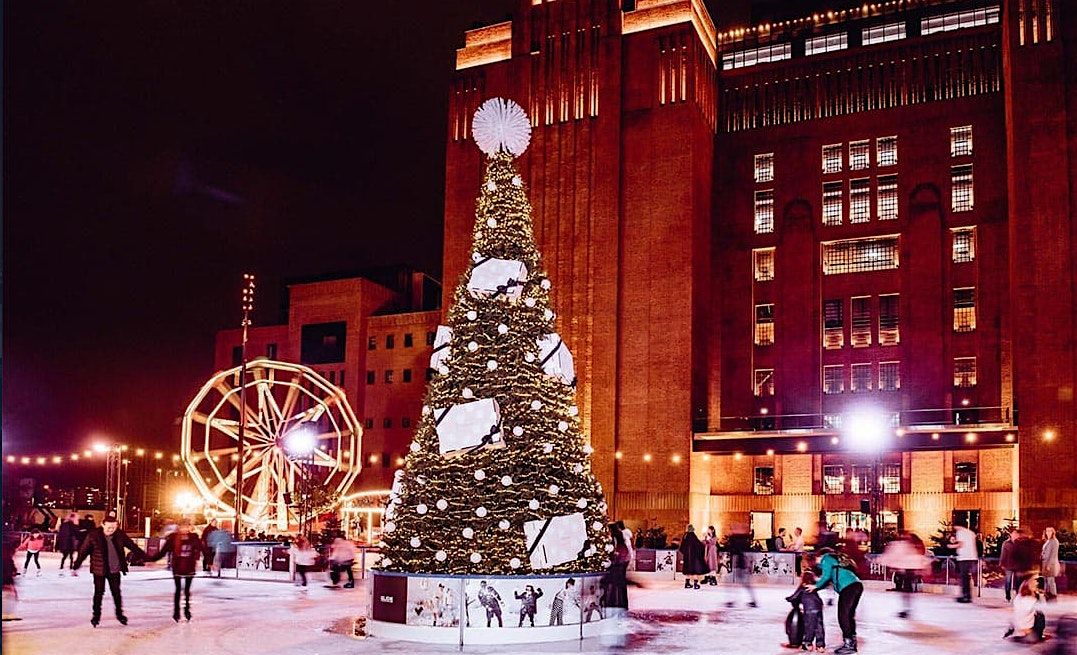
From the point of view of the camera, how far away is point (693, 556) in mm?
30688

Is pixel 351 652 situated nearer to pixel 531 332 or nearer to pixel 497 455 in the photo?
pixel 497 455

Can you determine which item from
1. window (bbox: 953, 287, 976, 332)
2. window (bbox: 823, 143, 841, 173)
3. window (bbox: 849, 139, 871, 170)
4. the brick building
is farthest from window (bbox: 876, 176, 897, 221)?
window (bbox: 953, 287, 976, 332)

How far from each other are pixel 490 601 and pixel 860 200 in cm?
4019

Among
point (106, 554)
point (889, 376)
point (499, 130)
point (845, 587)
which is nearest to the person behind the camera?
point (845, 587)

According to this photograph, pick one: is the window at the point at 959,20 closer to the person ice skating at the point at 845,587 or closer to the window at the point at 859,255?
the window at the point at 859,255

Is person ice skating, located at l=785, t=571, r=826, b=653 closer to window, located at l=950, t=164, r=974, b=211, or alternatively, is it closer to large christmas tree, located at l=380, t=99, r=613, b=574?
large christmas tree, located at l=380, t=99, r=613, b=574

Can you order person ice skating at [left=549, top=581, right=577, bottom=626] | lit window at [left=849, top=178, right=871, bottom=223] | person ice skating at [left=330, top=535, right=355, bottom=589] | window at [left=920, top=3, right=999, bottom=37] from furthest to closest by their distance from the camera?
window at [left=920, top=3, right=999, bottom=37] → lit window at [left=849, top=178, right=871, bottom=223] → person ice skating at [left=330, top=535, right=355, bottom=589] → person ice skating at [left=549, top=581, right=577, bottom=626]

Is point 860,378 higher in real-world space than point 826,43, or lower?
lower

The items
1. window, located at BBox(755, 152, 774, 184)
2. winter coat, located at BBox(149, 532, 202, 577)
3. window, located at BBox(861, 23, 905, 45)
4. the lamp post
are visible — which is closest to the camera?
winter coat, located at BBox(149, 532, 202, 577)

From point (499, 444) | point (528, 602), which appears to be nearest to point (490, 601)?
point (528, 602)

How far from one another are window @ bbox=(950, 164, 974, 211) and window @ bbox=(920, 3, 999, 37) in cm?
760

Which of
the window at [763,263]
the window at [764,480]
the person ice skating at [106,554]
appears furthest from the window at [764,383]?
the person ice skating at [106,554]

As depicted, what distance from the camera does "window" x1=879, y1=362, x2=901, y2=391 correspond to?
165 feet

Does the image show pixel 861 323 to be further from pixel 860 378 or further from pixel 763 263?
pixel 763 263
